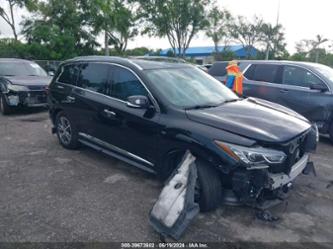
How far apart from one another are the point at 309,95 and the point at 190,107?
13.2 ft

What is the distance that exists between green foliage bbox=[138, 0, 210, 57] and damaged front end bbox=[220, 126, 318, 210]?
25.3 meters

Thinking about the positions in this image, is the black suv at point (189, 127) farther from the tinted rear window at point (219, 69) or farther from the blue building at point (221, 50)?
the blue building at point (221, 50)

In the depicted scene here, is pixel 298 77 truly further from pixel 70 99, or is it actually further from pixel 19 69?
pixel 19 69

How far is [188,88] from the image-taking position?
4.13 m

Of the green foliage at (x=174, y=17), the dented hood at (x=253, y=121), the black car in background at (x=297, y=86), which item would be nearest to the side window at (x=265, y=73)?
the black car in background at (x=297, y=86)

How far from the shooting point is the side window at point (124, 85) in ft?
13.3

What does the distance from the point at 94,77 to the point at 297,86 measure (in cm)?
465

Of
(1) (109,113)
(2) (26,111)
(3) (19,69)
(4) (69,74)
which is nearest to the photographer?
(1) (109,113)

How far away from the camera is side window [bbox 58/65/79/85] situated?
535 cm

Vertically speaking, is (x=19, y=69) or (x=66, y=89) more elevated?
(x=19, y=69)

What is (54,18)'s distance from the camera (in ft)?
78.1

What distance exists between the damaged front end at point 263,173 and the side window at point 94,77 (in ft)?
8.00

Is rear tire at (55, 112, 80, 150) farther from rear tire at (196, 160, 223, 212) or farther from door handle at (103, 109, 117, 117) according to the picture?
rear tire at (196, 160, 223, 212)

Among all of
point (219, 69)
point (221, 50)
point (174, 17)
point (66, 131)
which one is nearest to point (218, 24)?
point (174, 17)
